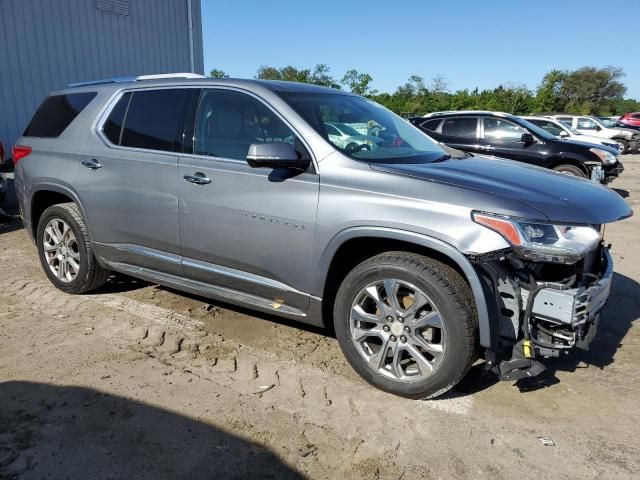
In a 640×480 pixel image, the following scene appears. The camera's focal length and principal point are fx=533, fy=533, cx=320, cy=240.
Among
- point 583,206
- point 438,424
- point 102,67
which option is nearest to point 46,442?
point 438,424

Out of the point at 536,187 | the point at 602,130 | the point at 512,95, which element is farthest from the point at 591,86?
the point at 536,187

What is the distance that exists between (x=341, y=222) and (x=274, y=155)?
1.82 ft

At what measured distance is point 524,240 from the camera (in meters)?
2.66

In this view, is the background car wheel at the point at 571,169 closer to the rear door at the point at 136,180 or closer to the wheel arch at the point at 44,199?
the rear door at the point at 136,180

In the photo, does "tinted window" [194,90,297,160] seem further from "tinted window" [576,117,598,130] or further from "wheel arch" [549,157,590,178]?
"tinted window" [576,117,598,130]

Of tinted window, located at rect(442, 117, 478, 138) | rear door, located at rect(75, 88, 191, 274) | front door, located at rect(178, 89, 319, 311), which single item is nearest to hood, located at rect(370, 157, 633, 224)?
front door, located at rect(178, 89, 319, 311)

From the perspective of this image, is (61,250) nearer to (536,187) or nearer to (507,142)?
(536,187)

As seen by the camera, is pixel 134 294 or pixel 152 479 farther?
pixel 134 294

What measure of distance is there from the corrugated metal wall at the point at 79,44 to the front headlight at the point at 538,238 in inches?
473

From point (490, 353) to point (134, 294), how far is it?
10.6ft

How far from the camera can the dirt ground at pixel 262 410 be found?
2.52 meters

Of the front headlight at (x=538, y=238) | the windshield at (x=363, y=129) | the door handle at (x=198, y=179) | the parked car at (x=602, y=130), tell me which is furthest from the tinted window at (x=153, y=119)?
the parked car at (x=602, y=130)

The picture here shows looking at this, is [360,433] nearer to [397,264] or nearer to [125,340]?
[397,264]

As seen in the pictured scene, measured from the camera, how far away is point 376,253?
3205mm
